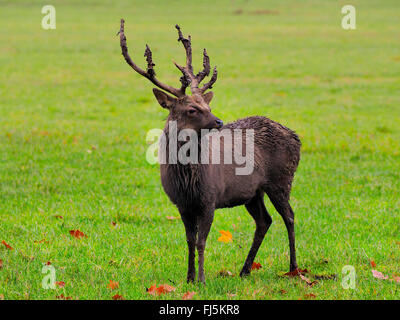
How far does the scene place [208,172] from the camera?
6500mm

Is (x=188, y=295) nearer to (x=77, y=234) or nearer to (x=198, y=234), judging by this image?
(x=198, y=234)

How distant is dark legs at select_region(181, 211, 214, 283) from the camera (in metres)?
6.44

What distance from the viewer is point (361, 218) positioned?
9.00 metres

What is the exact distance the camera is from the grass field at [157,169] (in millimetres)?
6816

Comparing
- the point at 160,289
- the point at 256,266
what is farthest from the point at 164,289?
the point at 256,266

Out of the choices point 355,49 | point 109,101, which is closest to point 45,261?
point 109,101

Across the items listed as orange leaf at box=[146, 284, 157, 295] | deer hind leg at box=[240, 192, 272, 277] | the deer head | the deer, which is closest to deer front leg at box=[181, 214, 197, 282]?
the deer

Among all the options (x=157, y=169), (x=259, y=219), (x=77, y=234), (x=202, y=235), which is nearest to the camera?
(x=202, y=235)

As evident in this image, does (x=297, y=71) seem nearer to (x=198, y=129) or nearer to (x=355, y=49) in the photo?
(x=355, y=49)

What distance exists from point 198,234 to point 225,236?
72.7 inches

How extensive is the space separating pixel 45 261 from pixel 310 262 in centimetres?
307

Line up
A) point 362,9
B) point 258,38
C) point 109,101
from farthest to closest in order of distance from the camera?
point 362,9 < point 258,38 < point 109,101

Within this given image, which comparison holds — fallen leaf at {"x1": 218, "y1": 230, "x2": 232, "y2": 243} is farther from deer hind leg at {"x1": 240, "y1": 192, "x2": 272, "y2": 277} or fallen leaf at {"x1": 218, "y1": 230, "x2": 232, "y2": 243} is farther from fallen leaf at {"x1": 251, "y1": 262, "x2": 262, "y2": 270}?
fallen leaf at {"x1": 251, "y1": 262, "x2": 262, "y2": 270}

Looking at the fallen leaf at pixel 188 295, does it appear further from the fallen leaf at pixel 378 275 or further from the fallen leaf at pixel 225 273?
the fallen leaf at pixel 378 275
